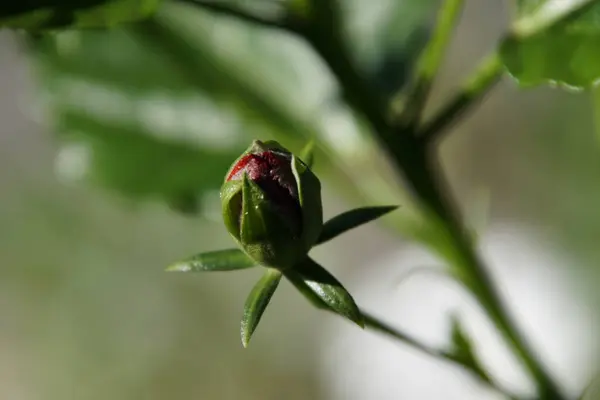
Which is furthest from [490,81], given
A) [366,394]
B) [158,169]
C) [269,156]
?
[366,394]

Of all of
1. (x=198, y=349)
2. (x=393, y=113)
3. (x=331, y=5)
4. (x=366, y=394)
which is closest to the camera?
(x=331, y=5)

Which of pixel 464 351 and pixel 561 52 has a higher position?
pixel 561 52

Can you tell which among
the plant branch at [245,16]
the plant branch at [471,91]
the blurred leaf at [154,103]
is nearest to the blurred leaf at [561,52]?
the plant branch at [471,91]

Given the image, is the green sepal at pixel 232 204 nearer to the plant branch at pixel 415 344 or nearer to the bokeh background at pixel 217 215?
the plant branch at pixel 415 344

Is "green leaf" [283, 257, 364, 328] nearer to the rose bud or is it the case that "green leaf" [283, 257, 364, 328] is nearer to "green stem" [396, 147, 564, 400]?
the rose bud

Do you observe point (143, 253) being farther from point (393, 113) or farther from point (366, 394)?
point (393, 113)

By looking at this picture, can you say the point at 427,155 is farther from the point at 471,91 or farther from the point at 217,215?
the point at 217,215

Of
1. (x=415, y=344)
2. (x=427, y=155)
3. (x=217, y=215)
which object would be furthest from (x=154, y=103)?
(x=415, y=344)
